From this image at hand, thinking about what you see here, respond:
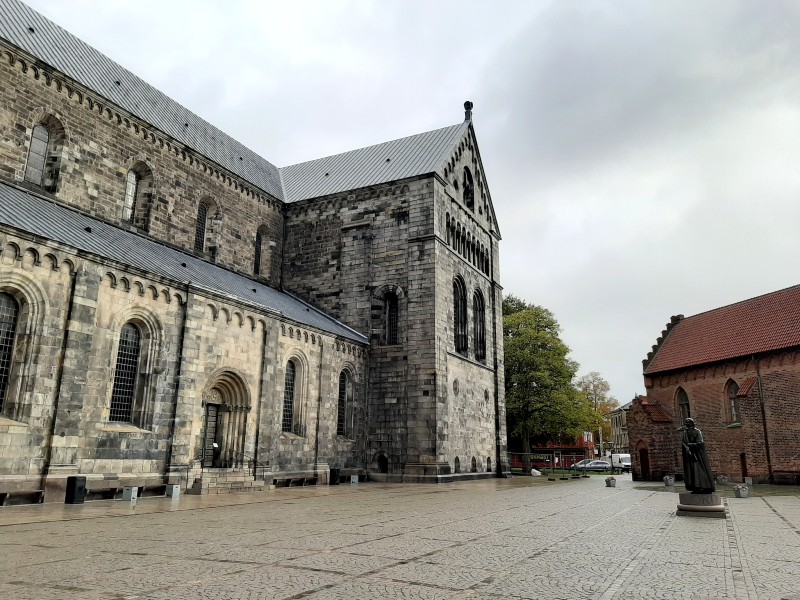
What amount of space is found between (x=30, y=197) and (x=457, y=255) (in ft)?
71.5

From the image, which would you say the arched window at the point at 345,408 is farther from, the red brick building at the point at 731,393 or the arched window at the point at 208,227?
the red brick building at the point at 731,393

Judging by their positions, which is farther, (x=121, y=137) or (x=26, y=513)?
(x=121, y=137)

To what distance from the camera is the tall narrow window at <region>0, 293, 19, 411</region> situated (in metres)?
16.5

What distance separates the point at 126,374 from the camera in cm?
1975

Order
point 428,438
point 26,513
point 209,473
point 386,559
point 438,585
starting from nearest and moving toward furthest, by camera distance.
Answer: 1. point 438,585
2. point 386,559
3. point 26,513
4. point 209,473
5. point 428,438

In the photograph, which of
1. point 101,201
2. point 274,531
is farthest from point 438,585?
point 101,201

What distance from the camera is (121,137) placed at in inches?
1033

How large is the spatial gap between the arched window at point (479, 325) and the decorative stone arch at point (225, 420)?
18.2m

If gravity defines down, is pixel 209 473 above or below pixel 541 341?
below

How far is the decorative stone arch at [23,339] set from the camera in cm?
1630

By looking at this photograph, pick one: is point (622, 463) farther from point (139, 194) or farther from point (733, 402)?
point (139, 194)

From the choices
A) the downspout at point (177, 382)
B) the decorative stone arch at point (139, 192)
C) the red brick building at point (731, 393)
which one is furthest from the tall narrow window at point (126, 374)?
the red brick building at point (731, 393)

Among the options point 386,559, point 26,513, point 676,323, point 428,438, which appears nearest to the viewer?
point 386,559

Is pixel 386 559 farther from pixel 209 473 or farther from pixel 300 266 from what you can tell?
pixel 300 266
